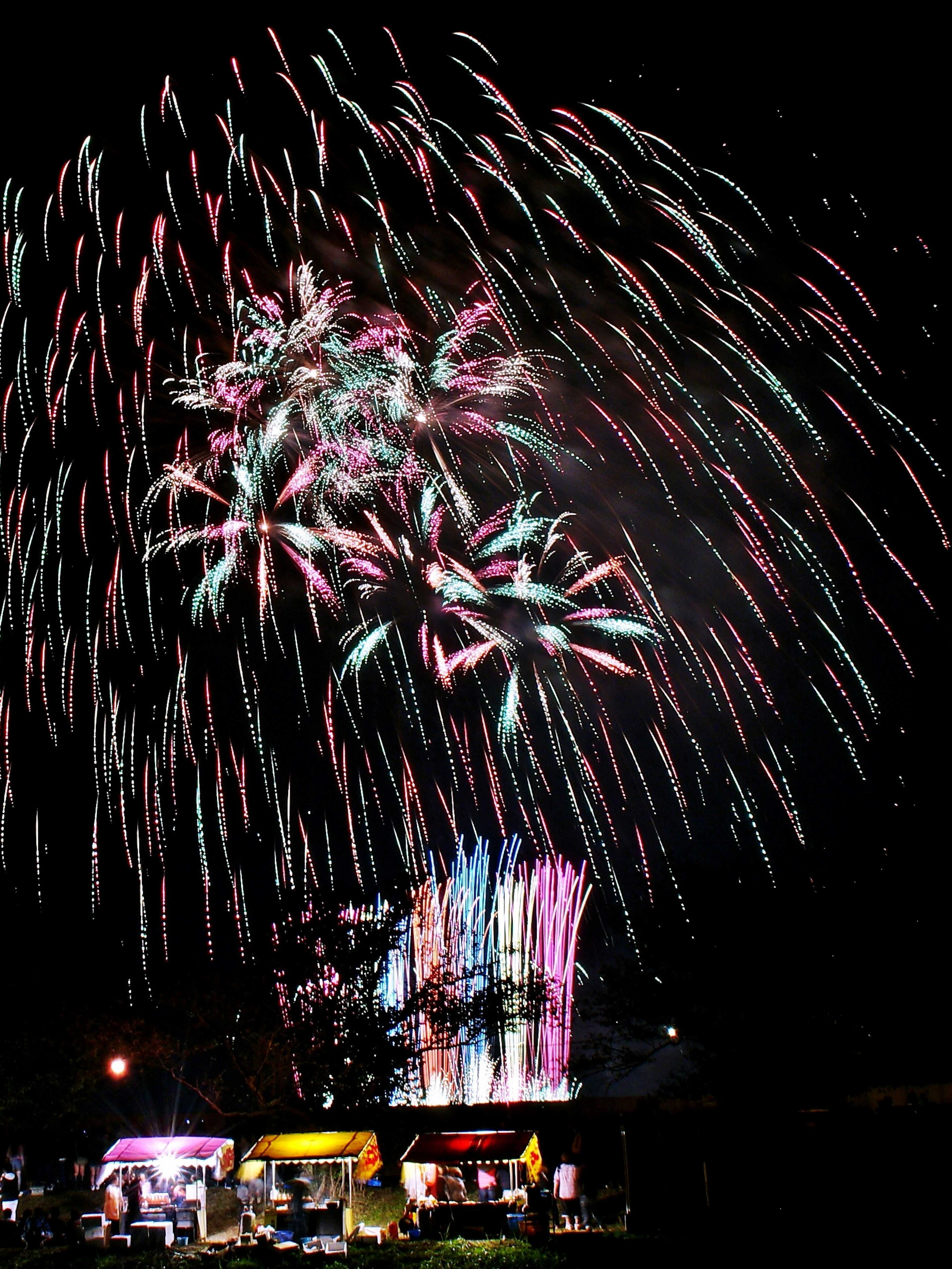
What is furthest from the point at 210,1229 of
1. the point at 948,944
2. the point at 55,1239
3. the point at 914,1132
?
the point at 948,944

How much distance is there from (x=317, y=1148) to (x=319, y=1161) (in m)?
0.34

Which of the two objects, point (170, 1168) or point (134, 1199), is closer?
point (134, 1199)

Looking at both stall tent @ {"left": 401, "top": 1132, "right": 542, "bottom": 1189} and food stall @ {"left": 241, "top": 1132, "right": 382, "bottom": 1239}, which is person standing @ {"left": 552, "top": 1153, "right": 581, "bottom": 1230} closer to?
stall tent @ {"left": 401, "top": 1132, "right": 542, "bottom": 1189}

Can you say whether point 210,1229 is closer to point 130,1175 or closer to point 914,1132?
point 130,1175

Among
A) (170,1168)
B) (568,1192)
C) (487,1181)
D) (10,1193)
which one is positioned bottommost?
(487,1181)

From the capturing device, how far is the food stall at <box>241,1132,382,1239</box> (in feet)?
75.4

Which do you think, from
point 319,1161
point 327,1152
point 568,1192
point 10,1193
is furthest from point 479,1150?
point 10,1193

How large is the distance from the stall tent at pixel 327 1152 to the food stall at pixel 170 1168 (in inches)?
39.9

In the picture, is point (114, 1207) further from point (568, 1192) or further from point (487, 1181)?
point (568, 1192)

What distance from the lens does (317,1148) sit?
928 inches

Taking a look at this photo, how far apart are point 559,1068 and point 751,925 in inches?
366

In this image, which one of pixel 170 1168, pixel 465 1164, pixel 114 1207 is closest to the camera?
pixel 114 1207

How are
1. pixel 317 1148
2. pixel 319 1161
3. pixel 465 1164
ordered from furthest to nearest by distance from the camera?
pixel 465 1164
pixel 317 1148
pixel 319 1161

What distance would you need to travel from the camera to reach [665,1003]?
33.2 metres
